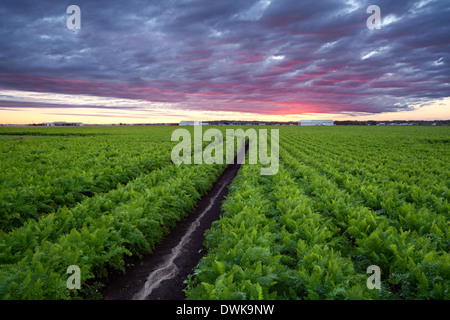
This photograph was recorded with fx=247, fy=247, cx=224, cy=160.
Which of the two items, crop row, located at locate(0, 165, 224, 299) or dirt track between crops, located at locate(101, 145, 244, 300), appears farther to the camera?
dirt track between crops, located at locate(101, 145, 244, 300)

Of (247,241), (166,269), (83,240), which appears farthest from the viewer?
(166,269)

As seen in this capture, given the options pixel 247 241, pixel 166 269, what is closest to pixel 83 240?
pixel 166 269

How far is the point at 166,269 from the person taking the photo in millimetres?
7328

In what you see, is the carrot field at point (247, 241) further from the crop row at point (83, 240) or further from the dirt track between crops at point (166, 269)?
the dirt track between crops at point (166, 269)

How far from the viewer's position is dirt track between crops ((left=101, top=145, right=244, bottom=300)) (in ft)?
20.5

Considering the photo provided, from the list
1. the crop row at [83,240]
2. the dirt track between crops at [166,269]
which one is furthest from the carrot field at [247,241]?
the dirt track between crops at [166,269]

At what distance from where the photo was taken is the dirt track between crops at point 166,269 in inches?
246

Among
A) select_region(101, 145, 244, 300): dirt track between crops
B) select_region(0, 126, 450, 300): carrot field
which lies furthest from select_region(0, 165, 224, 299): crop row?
select_region(101, 145, 244, 300): dirt track between crops

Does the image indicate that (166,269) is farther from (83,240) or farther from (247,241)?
(247,241)

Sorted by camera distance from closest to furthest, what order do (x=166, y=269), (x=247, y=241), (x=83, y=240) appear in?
(x=247, y=241), (x=83, y=240), (x=166, y=269)

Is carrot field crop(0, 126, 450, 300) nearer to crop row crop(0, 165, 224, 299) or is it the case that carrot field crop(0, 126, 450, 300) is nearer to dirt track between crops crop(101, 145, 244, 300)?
crop row crop(0, 165, 224, 299)
